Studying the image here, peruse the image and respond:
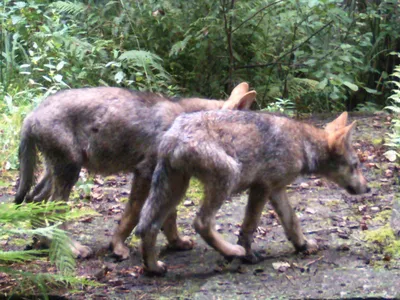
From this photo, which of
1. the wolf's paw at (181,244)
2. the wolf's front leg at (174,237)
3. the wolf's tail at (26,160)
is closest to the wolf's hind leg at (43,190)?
the wolf's tail at (26,160)

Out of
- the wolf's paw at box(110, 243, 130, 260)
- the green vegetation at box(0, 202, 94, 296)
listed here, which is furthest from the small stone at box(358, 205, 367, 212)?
the green vegetation at box(0, 202, 94, 296)

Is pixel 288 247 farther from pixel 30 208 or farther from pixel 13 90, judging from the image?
pixel 13 90

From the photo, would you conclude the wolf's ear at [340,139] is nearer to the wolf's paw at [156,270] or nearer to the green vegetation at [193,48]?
the wolf's paw at [156,270]

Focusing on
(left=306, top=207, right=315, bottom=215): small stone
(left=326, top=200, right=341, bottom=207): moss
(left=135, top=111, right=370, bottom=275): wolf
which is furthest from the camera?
(left=326, top=200, right=341, bottom=207): moss

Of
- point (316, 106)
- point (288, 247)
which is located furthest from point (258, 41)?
point (288, 247)

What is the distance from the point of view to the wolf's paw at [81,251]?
600cm

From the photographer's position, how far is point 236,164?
5.52 meters

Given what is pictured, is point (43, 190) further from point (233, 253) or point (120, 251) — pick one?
point (233, 253)

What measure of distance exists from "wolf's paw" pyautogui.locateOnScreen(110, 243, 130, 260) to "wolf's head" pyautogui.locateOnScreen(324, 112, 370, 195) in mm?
2122

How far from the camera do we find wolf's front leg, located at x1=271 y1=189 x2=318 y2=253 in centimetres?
606

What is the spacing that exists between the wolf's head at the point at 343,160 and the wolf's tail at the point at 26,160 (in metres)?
2.86

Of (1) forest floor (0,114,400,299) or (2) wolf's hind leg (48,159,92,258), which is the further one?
(2) wolf's hind leg (48,159,92,258)

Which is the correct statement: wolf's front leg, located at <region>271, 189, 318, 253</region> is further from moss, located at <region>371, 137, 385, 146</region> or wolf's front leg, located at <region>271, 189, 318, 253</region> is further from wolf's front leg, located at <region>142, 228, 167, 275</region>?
moss, located at <region>371, 137, 385, 146</region>

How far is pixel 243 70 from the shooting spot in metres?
11.3
